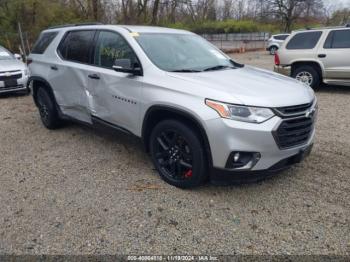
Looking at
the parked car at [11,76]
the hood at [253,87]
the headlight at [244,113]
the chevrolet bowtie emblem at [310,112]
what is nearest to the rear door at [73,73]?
the hood at [253,87]

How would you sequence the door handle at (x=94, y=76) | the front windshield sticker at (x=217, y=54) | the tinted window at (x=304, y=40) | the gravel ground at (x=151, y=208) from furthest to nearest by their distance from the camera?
the tinted window at (x=304, y=40), the front windshield sticker at (x=217, y=54), the door handle at (x=94, y=76), the gravel ground at (x=151, y=208)

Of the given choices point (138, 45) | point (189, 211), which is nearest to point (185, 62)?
point (138, 45)

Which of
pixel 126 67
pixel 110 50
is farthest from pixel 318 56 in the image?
pixel 126 67

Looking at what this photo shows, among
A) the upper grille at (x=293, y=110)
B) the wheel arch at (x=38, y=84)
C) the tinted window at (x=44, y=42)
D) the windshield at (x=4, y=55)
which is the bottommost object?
the wheel arch at (x=38, y=84)

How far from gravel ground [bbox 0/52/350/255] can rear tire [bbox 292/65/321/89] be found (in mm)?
4578

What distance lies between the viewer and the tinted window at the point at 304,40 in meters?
8.80

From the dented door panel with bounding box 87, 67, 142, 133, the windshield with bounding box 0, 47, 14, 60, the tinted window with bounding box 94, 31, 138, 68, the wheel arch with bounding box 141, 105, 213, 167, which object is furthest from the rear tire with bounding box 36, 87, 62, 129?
the windshield with bounding box 0, 47, 14, 60

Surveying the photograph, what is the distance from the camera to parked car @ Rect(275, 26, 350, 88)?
27.1ft

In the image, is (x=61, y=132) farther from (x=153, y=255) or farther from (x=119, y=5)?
(x=119, y=5)

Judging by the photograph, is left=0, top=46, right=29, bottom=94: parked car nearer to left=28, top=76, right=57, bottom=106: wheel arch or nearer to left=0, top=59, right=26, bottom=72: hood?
left=0, top=59, right=26, bottom=72: hood

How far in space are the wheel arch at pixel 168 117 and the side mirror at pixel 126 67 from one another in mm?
494

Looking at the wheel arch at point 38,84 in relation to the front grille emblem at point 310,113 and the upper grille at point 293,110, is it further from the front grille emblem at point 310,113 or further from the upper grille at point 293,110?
the front grille emblem at point 310,113

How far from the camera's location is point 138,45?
12.5 ft

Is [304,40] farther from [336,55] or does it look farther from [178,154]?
[178,154]
